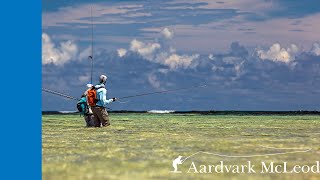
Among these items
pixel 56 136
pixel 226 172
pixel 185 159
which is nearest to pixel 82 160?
pixel 185 159

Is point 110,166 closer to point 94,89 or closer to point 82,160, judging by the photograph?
point 82,160

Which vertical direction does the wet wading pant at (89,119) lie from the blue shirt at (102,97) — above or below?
below

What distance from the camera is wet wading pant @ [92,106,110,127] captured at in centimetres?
2217

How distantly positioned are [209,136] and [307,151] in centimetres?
461

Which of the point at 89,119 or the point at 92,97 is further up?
the point at 92,97

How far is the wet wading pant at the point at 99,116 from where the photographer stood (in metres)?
22.2

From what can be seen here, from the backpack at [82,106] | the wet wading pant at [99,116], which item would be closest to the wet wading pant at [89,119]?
the backpack at [82,106]

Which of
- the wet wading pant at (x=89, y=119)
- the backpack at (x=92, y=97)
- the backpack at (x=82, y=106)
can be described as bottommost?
the wet wading pant at (x=89, y=119)

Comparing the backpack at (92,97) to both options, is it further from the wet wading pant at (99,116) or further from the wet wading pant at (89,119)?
the wet wading pant at (89,119)

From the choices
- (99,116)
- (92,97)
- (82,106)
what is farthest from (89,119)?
(92,97)

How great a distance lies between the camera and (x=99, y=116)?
22.5 metres

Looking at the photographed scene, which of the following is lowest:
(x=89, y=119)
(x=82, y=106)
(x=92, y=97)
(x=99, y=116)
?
(x=89, y=119)

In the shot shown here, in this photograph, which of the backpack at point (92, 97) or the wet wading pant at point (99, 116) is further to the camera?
the wet wading pant at point (99, 116)

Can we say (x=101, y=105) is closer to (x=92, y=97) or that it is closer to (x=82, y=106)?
(x=92, y=97)
